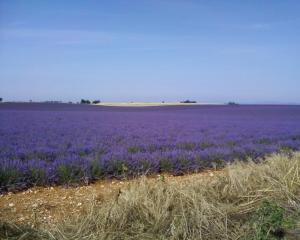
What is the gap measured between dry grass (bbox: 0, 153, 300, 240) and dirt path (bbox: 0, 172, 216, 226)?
0.38 meters

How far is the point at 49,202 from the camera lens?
5.43 metres

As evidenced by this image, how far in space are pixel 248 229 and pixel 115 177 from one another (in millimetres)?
3049

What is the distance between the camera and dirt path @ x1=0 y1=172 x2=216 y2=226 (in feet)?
15.8

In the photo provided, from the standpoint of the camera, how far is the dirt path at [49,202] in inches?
189

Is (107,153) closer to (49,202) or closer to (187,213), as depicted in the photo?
(49,202)

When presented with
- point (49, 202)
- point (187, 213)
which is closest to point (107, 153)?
point (49, 202)

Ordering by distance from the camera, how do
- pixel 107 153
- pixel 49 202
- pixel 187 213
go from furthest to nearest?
pixel 107 153
pixel 49 202
pixel 187 213

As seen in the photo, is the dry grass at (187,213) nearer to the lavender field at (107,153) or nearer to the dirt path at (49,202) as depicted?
the dirt path at (49,202)

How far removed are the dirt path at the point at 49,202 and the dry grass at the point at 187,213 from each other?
38cm

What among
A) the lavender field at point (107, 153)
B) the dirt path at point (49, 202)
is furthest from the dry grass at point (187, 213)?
the lavender field at point (107, 153)

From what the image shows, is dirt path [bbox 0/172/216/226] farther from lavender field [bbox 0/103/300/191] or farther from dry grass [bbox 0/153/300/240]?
dry grass [bbox 0/153/300/240]

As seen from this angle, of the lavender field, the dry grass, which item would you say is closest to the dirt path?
the lavender field

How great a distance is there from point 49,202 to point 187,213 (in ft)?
5.95

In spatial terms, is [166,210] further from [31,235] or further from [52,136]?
[52,136]
